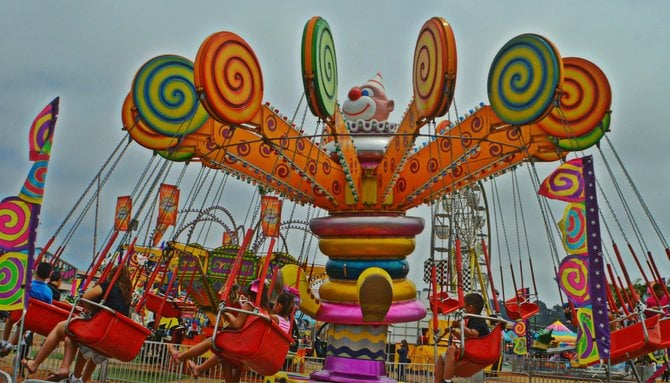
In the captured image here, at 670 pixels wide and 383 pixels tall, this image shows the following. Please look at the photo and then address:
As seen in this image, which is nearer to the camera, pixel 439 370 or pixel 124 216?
pixel 439 370

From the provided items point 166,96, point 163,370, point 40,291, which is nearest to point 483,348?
point 166,96

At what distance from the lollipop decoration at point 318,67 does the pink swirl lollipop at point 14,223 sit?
280cm

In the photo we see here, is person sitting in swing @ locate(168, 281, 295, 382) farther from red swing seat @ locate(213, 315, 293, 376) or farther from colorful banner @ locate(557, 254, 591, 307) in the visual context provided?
colorful banner @ locate(557, 254, 591, 307)

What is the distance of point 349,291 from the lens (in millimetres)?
6770

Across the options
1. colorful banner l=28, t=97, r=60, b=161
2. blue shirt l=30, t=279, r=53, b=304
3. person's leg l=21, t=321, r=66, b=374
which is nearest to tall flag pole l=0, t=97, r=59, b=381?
colorful banner l=28, t=97, r=60, b=161

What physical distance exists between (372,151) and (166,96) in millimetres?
2699

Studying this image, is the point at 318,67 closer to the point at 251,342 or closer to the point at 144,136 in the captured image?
the point at 251,342

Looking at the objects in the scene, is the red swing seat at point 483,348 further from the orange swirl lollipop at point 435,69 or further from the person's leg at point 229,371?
the person's leg at point 229,371

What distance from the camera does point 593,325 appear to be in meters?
5.06

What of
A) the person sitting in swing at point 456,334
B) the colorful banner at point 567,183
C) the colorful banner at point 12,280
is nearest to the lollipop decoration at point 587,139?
the colorful banner at point 567,183


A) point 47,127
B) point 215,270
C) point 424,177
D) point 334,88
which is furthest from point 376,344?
point 215,270

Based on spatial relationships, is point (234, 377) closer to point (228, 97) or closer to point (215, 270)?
point (228, 97)

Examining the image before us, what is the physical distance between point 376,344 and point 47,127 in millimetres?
4070

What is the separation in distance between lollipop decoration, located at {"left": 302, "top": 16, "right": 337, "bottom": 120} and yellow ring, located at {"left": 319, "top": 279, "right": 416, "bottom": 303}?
2.00 m
